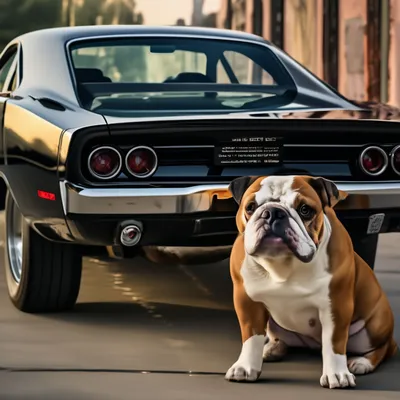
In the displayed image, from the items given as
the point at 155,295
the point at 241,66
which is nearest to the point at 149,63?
the point at 241,66

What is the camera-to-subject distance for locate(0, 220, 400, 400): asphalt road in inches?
233

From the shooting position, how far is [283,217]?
578 cm

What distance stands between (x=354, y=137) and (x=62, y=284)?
5.65ft

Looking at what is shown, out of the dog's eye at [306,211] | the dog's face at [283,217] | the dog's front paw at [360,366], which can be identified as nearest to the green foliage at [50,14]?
the dog's front paw at [360,366]

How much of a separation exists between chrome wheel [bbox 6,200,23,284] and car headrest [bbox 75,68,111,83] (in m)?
0.80

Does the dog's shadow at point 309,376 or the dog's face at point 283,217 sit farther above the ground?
the dog's face at point 283,217

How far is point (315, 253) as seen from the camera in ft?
19.6

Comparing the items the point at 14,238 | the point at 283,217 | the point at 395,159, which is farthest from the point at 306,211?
the point at 14,238

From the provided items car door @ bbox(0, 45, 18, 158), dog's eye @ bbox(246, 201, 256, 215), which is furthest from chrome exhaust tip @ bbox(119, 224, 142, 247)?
car door @ bbox(0, 45, 18, 158)

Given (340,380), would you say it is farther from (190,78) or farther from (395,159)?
(190,78)

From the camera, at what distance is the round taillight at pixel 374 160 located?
23.4ft

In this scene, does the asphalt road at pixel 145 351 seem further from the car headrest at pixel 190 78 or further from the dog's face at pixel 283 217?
the car headrest at pixel 190 78

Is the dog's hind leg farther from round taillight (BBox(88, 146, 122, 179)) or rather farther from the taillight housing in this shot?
round taillight (BBox(88, 146, 122, 179))

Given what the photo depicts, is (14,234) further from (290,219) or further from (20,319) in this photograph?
(290,219)
